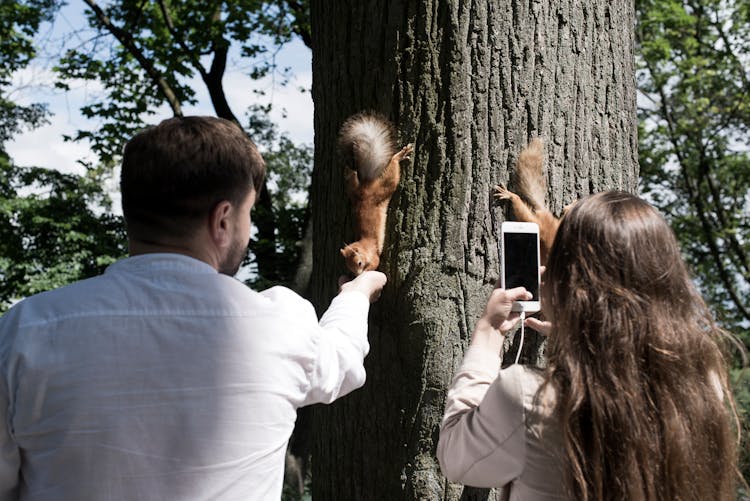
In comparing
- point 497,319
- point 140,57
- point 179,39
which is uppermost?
point 179,39

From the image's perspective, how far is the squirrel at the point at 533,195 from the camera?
2207 millimetres

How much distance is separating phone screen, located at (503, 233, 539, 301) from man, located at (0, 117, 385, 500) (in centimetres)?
70

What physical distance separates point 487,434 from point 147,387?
722 millimetres

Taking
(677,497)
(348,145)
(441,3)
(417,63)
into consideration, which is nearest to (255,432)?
(677,497)

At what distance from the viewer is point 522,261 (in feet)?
6.81

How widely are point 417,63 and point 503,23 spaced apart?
314mm

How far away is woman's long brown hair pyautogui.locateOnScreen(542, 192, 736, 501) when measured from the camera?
1.41 meters

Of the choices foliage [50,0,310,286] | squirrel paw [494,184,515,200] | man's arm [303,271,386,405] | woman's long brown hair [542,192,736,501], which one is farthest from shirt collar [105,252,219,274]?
foliage [50,0,310,286]

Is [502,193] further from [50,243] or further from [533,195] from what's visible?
[50,243]

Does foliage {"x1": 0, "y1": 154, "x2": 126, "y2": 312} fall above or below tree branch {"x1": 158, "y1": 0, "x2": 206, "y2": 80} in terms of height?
below

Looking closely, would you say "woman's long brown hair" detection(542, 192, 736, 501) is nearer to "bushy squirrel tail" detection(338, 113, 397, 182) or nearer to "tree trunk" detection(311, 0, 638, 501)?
"tree trunk" detection(311, 0, 638, 501)

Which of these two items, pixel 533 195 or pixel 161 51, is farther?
pixel 161 51

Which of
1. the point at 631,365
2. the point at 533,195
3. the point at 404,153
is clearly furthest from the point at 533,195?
the point at 631,365

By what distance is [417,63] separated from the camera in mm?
2270
